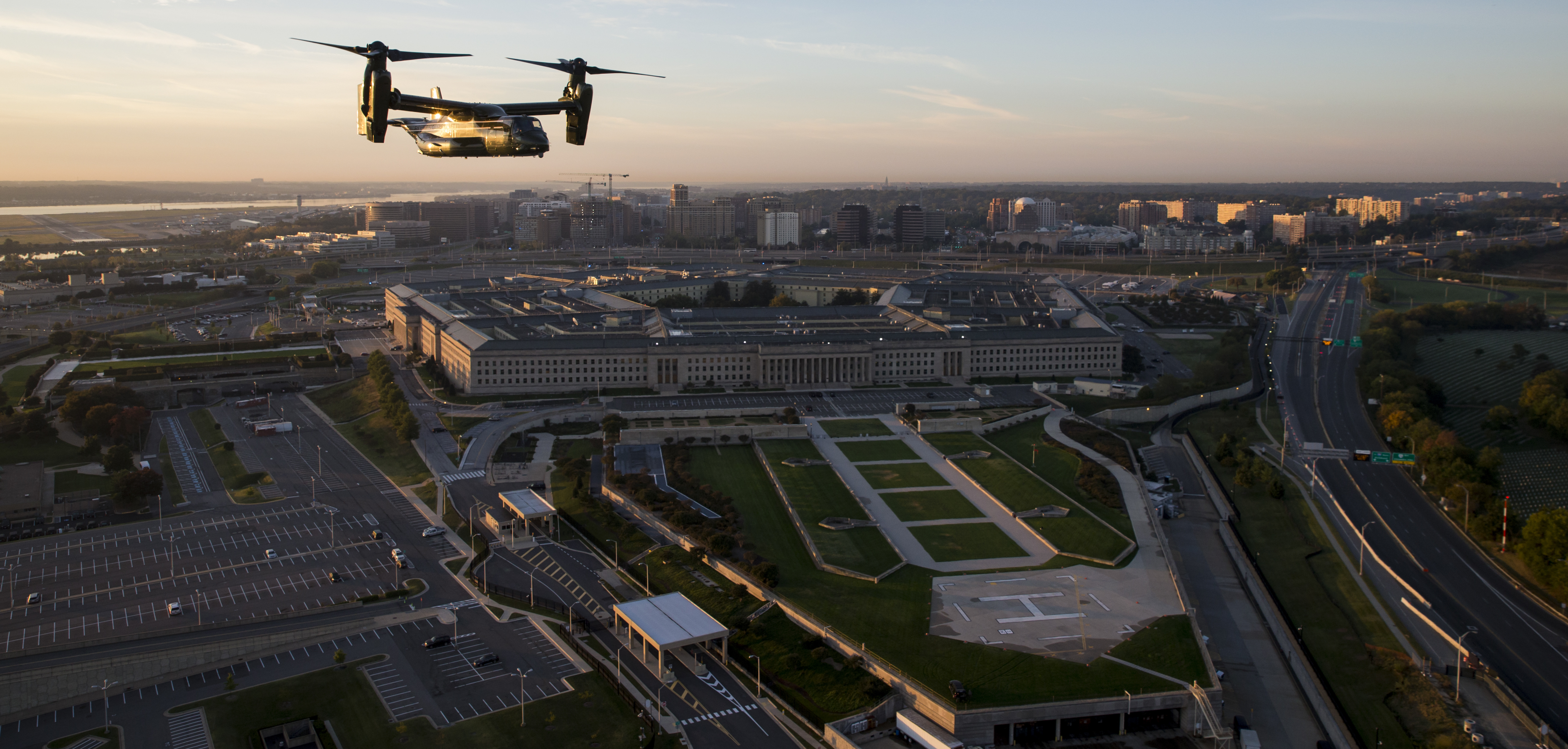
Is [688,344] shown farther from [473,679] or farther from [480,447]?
[473,679]

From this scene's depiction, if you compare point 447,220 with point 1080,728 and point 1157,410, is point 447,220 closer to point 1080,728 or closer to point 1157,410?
point 1157,410

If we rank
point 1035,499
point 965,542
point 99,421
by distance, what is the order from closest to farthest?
1. point 965,542
2. point 1035,499
3. point 99,421

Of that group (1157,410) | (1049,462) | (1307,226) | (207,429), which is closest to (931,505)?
(1049,462)

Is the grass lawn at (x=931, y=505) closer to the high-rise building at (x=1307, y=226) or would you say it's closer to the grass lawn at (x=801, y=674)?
the grass lawn at (x=801, y=674)

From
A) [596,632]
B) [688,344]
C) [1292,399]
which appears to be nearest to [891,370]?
[688,344]

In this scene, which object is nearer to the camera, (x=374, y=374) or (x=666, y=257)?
(x=374, y=374)

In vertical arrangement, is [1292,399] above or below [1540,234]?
below
